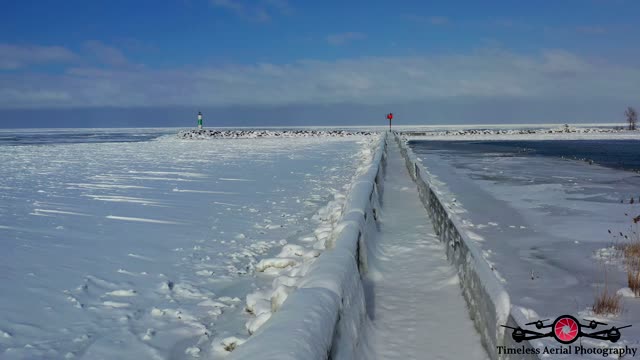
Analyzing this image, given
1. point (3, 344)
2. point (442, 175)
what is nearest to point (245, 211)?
point (3, 344)

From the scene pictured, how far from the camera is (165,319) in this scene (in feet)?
17.0

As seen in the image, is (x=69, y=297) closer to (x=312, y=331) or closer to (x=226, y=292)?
(x=226, y=292)

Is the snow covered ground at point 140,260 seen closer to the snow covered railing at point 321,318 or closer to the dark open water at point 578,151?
the snow covered railing at point 321,318

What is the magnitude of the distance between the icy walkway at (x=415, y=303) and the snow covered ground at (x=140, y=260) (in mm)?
1150

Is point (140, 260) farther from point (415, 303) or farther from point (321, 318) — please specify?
point (321, 318)

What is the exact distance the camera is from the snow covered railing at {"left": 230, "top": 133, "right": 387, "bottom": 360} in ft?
9.72

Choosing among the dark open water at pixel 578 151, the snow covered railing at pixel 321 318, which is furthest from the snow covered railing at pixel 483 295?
the dark open water at pixel 578 151

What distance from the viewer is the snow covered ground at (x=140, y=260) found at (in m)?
4.76

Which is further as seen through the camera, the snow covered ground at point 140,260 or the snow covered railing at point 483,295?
the snow covered ground at point 140,260

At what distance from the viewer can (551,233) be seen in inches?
334

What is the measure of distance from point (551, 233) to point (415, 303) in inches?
173

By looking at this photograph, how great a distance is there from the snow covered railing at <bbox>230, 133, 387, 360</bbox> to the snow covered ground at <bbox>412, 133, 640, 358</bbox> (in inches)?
59.9

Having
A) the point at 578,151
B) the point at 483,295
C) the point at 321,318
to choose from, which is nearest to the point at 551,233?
the point at 483,295

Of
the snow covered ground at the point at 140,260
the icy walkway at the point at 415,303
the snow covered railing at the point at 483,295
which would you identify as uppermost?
the snow covered railing at the point at 483,295
